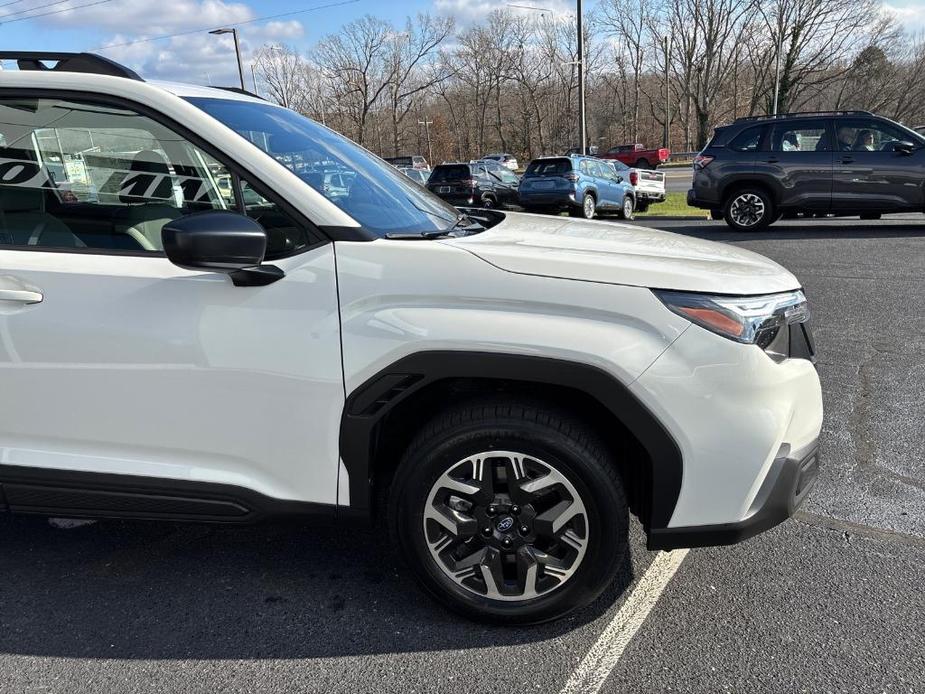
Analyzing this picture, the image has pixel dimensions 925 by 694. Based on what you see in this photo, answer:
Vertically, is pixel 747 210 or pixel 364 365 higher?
pixel 364 365

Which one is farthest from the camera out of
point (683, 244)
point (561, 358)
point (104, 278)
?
point (683, 244)

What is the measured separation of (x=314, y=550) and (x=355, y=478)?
0.85 metres

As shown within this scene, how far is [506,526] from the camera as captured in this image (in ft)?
7.61

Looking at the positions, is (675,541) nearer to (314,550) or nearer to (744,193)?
(314,550)

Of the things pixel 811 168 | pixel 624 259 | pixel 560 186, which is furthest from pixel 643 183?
pixel 624 259

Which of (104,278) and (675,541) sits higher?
(104,278)

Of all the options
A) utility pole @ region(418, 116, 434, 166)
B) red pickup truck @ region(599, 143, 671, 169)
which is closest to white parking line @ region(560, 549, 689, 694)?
red pickup truck @ region(599, 143, 671, 169)

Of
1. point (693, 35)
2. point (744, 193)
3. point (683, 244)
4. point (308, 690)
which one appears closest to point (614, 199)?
point (744, 193)

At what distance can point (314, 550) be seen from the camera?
2.98 m

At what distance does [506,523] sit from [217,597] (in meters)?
1.20

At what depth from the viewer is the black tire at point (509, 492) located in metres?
2.18

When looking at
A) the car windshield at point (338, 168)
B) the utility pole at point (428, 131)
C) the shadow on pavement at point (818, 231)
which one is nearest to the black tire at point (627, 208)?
the shadow on pavement at point (818, 231)

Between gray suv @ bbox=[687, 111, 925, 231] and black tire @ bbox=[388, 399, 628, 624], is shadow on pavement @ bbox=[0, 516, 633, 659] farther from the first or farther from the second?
gray suv @ bbox=[687, 111, 925, 231]

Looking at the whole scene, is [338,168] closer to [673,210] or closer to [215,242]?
[215,242]
